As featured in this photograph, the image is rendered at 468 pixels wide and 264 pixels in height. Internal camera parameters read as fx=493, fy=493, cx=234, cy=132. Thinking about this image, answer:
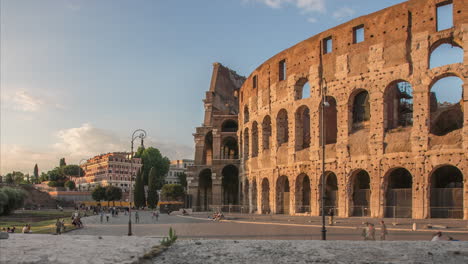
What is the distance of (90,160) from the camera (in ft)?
484

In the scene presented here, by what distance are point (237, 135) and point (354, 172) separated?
82.8 ft

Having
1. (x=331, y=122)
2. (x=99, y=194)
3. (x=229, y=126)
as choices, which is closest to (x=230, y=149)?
(x=229, y=126)

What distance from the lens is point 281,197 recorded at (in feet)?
153

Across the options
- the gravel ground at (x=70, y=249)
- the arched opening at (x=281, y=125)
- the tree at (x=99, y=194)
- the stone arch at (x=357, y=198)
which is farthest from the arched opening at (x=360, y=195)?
the tree at (x=99, y=194)

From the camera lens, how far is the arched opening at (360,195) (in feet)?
120

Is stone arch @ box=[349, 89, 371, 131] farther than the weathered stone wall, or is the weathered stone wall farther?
stone arch @ box=[349, 89, 371, 131]

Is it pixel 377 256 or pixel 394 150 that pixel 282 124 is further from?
pixel 377 256

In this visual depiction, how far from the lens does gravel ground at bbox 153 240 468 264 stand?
8.80 m

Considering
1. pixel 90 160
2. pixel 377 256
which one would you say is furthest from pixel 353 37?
pixel 90 160

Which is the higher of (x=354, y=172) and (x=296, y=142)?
(x=296, y=142)

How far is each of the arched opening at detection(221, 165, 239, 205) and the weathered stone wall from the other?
18716 millimetres

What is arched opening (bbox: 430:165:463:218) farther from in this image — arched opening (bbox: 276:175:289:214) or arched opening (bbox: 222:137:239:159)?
arched opening (bbox: 222:137:239:159)

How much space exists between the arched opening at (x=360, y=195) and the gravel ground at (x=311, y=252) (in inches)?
1041

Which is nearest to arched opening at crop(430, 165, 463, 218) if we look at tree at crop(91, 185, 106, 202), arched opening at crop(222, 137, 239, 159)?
arched opening at crop(222, 137, 239, 159)
